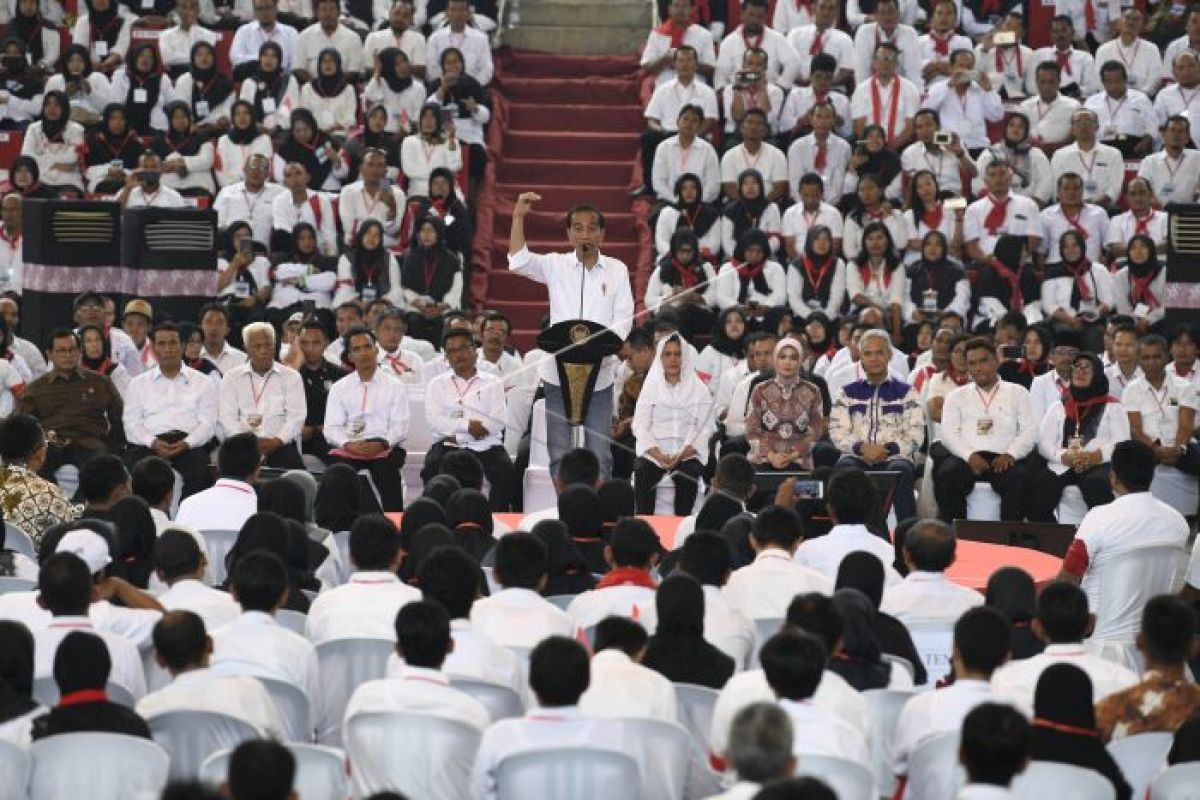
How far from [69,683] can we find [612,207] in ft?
39.7

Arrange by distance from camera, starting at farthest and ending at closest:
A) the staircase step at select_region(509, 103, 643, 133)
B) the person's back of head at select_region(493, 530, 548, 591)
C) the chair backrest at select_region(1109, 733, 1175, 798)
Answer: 1. the staircase step at select_region(509, 103, 643, 133)
2. the person's back of head at select_region(493, 530, 548, 591)
3. the chair backrest at select_region(1109, 733, 1175, 798)

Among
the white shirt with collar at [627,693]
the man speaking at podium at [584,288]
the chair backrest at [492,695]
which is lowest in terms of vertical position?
the chair backrest at [492,695]

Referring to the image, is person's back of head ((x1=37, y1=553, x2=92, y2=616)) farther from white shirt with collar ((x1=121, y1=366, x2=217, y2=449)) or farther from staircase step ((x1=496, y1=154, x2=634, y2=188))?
staircase step ((x1=496, y1=154, x2=634, y2=188))

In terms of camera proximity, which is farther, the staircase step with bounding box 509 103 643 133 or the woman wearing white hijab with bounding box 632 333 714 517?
the staircase step with bounding box 509 103 643 133

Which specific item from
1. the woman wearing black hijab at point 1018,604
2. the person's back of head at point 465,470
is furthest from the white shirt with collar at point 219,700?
the person's back of head at point 465,470

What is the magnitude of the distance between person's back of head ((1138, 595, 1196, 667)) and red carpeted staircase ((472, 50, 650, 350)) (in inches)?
383

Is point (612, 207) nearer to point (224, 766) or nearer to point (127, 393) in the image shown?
point (127, 393)

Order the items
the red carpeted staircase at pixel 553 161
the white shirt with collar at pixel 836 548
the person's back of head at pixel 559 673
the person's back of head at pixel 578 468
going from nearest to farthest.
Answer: the person's back of head at pixel 559 673 → the white shirt with collar at pixel 836 548 → the person's back of head at pixel 578 468 → the red carpeted staircase at pixel 553 161

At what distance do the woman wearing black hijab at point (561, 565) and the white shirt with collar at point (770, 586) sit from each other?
651mm

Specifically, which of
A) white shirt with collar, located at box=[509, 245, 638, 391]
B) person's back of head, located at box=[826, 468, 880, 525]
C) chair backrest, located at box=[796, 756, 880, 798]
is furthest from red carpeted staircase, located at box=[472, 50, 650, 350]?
chair backrest, located at box=[796, 756, 880, 798]

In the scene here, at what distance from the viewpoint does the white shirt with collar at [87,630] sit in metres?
6.39

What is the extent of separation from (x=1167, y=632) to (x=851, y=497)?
2187 millimetres

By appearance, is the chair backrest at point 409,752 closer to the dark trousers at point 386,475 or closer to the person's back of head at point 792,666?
the person's back of head at point 792,666

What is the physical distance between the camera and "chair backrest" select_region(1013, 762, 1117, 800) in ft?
17.6
